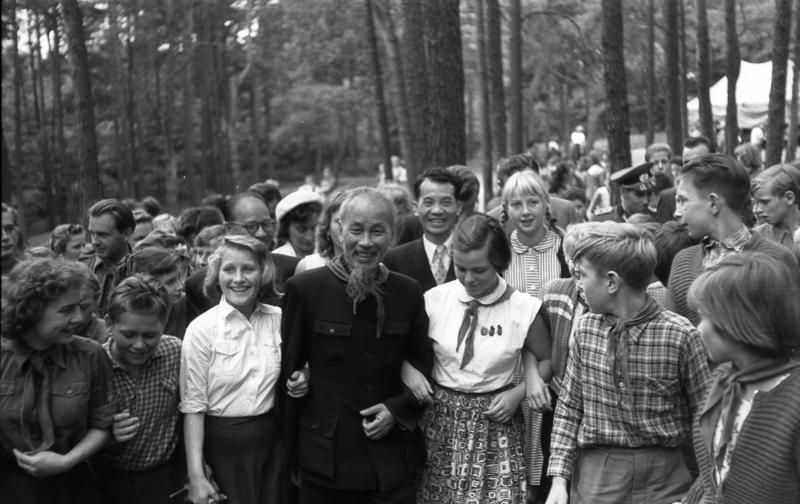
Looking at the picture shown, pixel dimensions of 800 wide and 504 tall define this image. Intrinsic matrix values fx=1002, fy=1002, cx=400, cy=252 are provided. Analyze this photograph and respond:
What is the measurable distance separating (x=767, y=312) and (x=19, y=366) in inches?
124

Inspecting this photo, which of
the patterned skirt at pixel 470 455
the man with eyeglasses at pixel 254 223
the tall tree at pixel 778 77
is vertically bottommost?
the patterned skirt at pixel 470 455

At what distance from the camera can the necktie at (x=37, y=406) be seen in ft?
14.7

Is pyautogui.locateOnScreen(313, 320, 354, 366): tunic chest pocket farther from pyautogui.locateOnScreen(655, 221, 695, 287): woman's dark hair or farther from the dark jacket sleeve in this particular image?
pyautogui.locateOnScreen(655, 221, 695, 287): woman's dark hair

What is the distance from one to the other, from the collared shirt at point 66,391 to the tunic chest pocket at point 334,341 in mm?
1043

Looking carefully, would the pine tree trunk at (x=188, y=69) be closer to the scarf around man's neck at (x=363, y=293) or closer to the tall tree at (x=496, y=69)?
the tall tree at (x=496, y=69)

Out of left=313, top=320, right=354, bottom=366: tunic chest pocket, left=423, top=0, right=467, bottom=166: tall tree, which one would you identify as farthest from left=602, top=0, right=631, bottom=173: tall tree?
left=313, top=320, right=354, bottom=366: tunic chest pocket

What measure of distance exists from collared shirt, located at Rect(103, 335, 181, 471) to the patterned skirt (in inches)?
54.3

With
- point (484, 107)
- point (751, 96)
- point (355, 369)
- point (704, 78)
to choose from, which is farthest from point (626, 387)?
point (751, 96)

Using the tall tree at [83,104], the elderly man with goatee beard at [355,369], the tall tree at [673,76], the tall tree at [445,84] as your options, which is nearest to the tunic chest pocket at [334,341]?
the elderly man with goatee beard at [355,369]

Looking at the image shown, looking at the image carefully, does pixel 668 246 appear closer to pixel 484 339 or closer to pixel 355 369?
pixel 484 339

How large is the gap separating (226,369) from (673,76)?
54.5ft

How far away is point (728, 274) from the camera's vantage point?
3363mm

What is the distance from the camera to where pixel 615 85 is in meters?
14.8

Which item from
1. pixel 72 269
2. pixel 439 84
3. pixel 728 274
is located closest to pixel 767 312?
pixel 728 274
